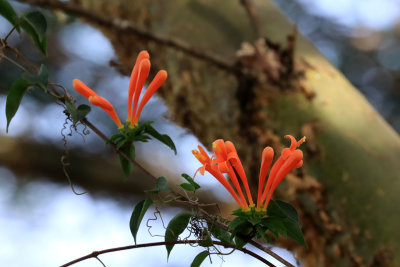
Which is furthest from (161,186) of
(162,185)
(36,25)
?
(36,25)

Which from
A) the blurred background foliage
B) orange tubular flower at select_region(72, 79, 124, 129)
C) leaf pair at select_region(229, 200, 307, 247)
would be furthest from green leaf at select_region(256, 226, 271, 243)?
the blurred background foliage

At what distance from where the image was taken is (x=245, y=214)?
26 centimetres

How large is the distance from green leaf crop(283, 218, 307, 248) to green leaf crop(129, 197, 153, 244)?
7 cm

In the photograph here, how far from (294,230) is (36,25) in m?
0.18

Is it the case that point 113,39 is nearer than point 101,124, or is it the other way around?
point 113,39

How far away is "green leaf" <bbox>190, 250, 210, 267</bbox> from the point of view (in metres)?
0.26

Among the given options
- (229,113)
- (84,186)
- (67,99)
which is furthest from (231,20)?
(84,186)

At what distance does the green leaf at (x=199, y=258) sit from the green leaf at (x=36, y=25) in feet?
0.48

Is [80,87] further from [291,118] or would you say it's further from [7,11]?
[291,118]

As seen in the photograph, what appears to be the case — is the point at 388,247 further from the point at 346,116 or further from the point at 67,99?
the point at 67,99

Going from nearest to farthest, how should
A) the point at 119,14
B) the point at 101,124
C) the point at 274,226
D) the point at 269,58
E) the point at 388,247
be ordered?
the point at 274,226
the point at 388,247
the point at 269,58
the point at 119,14
the point at 101,124

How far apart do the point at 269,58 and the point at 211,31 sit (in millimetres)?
131

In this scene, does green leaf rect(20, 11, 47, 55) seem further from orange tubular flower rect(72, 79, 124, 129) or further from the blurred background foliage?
the blurred background foliage

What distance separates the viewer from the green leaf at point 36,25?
0.86 ft
